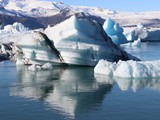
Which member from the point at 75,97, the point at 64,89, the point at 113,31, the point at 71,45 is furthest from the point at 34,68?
the point at 113,31

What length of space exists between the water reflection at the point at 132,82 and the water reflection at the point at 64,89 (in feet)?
1.53

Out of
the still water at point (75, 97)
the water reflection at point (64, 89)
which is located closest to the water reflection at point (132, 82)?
the still water at point (75, 97)

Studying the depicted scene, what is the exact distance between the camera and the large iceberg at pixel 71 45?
22.0 metres

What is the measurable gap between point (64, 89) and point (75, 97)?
162cm

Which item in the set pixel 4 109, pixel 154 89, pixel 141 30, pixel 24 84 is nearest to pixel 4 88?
pixel 24 84

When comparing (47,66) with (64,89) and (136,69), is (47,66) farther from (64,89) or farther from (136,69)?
(64,89)

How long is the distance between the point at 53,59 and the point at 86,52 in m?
2.02

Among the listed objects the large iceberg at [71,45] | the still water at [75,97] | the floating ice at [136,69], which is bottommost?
the still water at [75,97]

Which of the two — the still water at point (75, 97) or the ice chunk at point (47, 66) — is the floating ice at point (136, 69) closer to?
the still water at point (75, 97)

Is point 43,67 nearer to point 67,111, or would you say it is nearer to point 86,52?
point 86,52

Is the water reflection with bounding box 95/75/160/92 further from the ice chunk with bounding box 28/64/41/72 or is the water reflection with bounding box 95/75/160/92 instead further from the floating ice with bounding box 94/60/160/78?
the ice chunk with bounding box 28/64/41/72

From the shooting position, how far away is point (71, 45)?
21953 mm

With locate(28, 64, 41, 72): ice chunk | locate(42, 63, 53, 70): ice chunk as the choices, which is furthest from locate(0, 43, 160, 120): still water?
locate(42, 63, 53, 70): ice chunk

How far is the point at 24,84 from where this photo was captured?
16891mm
